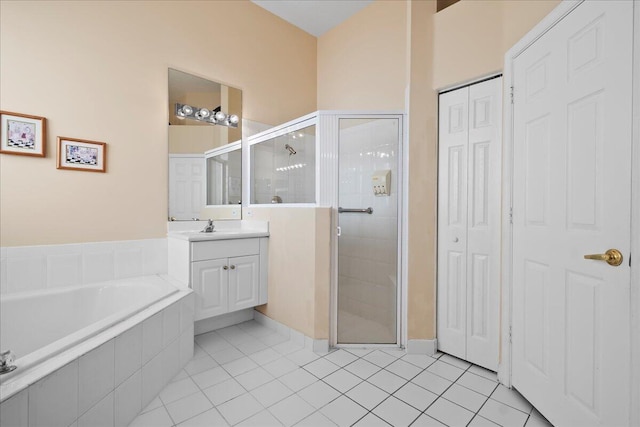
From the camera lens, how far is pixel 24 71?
1.89 meters

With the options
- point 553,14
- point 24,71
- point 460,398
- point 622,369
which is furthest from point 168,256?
point 553,14

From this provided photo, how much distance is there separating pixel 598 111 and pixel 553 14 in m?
0.61

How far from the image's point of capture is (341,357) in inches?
84.5

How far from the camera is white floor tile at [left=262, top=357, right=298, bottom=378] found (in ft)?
6.38

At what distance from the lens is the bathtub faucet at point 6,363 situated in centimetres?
98

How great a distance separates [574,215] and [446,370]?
4.23 feet

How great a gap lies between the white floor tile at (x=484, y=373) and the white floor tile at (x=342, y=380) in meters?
0.82

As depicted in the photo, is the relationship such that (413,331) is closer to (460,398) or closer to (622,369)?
(460,398)

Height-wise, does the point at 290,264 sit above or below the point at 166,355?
above

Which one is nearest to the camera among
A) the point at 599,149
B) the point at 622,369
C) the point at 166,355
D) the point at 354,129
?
the point at 622,369

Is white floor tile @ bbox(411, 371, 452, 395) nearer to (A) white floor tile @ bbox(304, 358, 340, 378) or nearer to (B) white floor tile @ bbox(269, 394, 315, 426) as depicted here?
(A) white floor tile @ bbox(304, 358, 340, 378)

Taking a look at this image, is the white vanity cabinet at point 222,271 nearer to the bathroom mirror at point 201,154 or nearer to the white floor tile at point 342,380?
the bathroom mirror at point 201,154

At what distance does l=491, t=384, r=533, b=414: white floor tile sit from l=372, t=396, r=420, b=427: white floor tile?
545 millimetres

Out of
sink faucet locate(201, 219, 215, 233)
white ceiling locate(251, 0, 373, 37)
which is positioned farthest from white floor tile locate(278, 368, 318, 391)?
white ceiling locate(251, 0, 373, 37)
